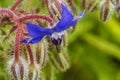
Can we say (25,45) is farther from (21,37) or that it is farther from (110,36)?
(110,36)

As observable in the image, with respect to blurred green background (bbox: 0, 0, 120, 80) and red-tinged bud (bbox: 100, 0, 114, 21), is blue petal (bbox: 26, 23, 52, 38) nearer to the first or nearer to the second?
red-tinged bud (bbox: 100, 0, 114, 21)

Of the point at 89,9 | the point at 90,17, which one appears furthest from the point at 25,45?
the point at 90,17

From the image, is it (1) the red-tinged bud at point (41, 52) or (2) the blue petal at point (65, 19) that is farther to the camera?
(1) the red-tinged bud at point (41, 52)

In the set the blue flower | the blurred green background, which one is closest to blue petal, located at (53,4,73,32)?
the blue flower

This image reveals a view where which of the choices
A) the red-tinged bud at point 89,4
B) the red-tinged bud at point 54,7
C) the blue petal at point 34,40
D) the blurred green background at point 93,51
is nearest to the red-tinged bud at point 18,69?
the blue petal at point 34,40

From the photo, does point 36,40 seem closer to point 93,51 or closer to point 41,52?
point 41,52

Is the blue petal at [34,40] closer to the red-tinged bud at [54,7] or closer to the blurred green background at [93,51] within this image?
the red-tinged bud at [54,7]
